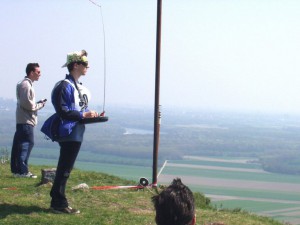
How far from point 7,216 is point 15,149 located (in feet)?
9.76

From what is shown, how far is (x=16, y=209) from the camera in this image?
7348 millimetres

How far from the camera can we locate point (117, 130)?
126 m

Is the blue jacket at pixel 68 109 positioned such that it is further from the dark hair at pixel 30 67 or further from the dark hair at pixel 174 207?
the dark hair at pixel 174 207

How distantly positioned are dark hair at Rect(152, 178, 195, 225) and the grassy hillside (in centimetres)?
384

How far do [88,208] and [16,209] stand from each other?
109cm

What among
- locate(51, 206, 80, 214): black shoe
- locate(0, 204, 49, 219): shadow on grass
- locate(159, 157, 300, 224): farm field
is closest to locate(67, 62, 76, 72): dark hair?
locate(51, 206, 80, 214): black shoe

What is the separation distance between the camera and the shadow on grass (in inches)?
282

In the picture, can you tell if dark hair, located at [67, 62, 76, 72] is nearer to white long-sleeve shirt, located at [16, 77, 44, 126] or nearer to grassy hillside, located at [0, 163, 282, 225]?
grassy hillside, located at [0, 163, 282, 225]

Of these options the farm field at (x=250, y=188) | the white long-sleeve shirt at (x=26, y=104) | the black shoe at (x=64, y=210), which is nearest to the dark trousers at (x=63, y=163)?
the black shoe at (x=64, y=210)

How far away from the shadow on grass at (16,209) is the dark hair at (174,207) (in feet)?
14.1

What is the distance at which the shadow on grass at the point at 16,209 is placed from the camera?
717cm

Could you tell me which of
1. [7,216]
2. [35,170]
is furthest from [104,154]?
[7,216]

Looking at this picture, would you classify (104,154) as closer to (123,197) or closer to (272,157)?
(272,157)

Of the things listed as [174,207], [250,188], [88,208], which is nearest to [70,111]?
[88,208]
